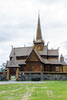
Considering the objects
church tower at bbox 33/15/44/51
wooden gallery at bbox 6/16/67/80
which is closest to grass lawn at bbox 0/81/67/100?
wooden gallery at bbox 6/16/67/80

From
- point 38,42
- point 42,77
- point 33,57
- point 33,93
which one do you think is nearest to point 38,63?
point 33,57

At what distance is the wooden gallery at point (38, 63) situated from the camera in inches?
1746

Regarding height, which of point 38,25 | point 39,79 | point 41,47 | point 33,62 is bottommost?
point 39,79

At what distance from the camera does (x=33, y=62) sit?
5250cm

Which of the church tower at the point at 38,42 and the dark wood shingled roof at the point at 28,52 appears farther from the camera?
the church tower at the point at 38,42

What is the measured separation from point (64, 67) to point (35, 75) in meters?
17.2

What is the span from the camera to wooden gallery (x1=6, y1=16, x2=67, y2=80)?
44.3m

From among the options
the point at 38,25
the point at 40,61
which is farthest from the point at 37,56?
the point at 38,25

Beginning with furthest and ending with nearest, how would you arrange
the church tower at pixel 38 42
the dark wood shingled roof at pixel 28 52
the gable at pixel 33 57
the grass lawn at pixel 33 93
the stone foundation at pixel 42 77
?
the church tower at pixel 38 42 → the dark wood shingled roof at pixel 28 52 → the gable at pixel 33 57 → the stone foundation at pixel 42 77 → the grass lawn at pixel 33 93

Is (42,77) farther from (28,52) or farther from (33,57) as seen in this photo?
(28,52)

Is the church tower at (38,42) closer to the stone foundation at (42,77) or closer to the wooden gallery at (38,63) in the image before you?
the wooden gallery at (38,63)

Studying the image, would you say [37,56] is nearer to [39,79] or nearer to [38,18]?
[39,79]

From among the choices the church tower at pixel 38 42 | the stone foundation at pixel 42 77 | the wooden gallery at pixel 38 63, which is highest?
the church tower at pixel 38 42

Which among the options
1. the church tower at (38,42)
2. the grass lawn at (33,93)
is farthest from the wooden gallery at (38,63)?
the grass lawn at (33,93)
